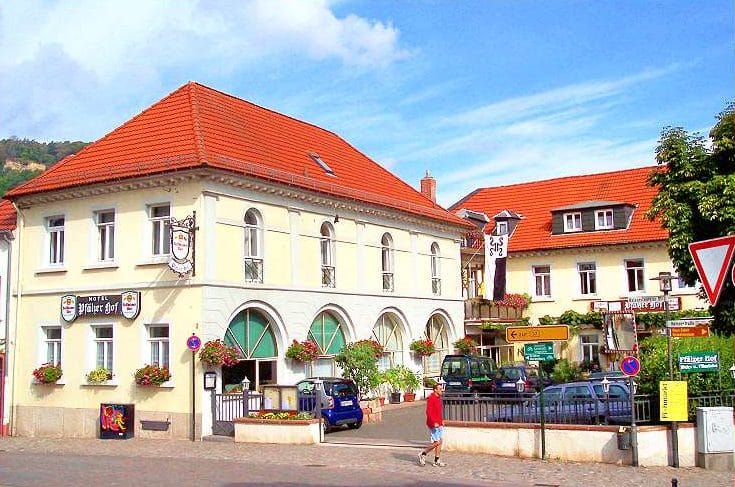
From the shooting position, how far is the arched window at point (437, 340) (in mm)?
35875

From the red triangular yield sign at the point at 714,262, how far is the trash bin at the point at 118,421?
19881 mm

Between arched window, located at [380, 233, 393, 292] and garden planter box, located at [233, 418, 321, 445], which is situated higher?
arched window, located at [380, 233, 393, 292]

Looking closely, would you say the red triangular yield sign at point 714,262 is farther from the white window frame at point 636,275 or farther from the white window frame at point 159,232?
the white window frame at point 636,275

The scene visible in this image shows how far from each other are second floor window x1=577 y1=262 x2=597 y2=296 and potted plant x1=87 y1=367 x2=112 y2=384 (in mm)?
24276

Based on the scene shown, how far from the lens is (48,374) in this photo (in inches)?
1049

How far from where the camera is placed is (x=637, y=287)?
134 feet

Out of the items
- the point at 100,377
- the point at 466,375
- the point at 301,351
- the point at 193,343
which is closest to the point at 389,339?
the point at 466,375

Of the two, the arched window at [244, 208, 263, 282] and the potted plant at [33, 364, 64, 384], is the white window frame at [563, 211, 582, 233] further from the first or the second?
the potted plant at [33, 364, 64, 384]

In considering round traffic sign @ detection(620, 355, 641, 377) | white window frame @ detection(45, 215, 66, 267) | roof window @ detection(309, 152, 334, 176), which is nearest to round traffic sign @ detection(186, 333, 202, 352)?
white window frame @ detection(45, 215, 66, 267)

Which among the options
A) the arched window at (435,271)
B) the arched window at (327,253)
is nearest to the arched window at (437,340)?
the arched window at (435,271)

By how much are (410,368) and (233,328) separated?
417 inches

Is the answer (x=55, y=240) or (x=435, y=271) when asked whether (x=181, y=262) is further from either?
(x=435, y=271)

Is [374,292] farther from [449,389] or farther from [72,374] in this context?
[72,374]

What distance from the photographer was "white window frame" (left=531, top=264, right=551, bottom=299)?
43.2 metres
